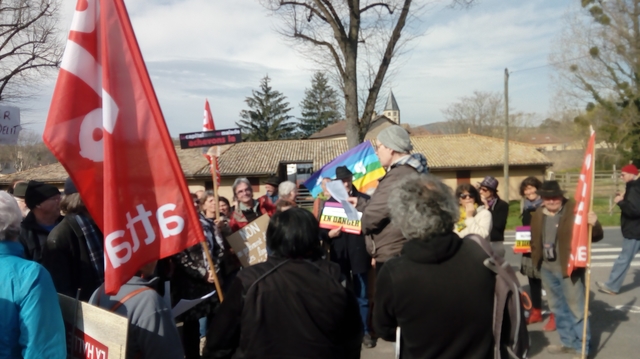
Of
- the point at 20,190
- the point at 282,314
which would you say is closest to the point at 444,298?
the point at 282,314

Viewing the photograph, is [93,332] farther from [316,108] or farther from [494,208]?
[316,108]

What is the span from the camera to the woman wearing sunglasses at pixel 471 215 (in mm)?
5000

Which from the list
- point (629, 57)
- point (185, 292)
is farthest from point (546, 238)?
point (629, 57)

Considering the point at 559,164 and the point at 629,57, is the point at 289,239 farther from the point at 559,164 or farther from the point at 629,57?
the point at 559,164

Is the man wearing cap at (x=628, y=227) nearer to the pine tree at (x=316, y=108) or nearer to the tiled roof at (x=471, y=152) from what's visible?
the tiled roof at (x=471, y=152)

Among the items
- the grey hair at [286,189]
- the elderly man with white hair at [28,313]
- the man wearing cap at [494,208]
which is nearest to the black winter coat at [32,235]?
the elderly man with white hair at [28,313]

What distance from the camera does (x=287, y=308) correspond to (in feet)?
7.31

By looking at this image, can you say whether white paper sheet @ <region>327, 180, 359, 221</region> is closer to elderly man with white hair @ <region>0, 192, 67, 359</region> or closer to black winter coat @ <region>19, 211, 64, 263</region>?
black winter coat @ <region>19, 211, 64, 263</region>

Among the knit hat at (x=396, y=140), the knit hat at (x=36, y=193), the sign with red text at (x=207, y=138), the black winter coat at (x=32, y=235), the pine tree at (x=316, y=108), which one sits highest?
the pine tree at (x=316, y=108)

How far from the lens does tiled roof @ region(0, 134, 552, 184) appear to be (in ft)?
127

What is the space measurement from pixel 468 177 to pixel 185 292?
123 feet

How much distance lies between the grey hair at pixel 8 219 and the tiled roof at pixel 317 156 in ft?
117

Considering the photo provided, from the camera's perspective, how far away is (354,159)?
6.38 m

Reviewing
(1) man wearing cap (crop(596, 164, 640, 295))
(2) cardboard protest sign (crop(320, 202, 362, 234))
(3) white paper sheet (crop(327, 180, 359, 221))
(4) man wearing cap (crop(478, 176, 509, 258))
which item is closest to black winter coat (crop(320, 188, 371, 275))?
(2) cardboard protest sign (crop(320, 202, 362, 234))
